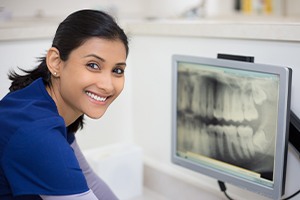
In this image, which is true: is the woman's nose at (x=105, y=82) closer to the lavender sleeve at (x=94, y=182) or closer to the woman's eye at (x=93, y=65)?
the woman's eye at (x=93, y=65)

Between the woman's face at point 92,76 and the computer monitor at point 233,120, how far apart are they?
0.84 ft

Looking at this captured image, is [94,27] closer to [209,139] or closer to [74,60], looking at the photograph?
[74,60]

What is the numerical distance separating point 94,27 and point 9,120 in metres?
0.28

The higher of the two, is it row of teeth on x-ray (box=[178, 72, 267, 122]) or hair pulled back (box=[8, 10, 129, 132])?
hair pulled back (box=[8, 10, 129, 132])

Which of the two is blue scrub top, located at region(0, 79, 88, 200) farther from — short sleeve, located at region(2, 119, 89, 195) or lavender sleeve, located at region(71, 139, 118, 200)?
lavender sleeve, located at region(71, 139, 118, 200)

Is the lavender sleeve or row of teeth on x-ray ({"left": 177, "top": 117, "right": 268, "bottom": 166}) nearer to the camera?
row of teeth on x-ray ({"left": 177, "top": 117, "right": 268, "bottom": 166})

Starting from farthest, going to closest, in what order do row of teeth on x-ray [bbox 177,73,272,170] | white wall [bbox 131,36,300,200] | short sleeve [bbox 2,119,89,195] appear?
white wall [bbox 131,36,300,200]
row of teeth on x-ray [bbox 177,73,272,170]
short sleeve [bbox 2,119,89,195]

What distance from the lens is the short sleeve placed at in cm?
82

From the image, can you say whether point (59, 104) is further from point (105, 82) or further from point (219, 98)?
point (219, 98)

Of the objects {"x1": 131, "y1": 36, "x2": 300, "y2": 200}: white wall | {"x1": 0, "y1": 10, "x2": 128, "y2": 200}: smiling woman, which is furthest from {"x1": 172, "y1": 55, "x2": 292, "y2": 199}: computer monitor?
→ {"x1": 0, "y1": 10, "x2": 128, "y2": 200}: smiling woman

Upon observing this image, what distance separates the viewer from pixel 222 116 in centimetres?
112

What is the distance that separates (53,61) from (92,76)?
0.11 meters

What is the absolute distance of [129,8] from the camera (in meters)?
2.58

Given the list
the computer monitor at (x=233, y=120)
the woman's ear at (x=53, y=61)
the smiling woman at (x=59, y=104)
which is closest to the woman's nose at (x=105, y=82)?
the smiling woman at (x=59, y=104)
